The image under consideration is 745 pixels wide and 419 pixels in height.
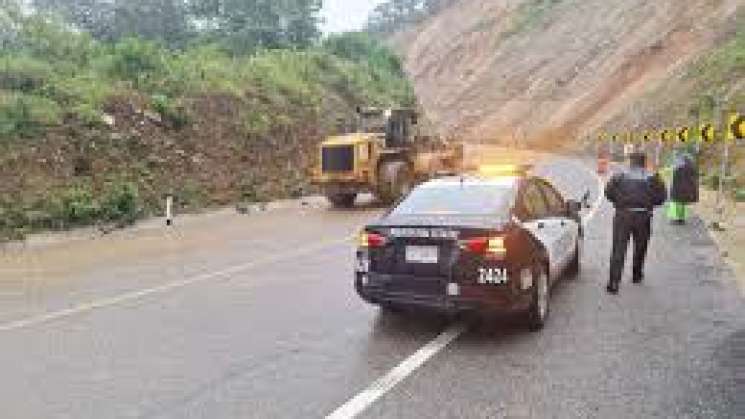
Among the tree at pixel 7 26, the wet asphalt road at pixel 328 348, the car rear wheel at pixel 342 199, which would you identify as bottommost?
the car rear wheel at pixel 342 199

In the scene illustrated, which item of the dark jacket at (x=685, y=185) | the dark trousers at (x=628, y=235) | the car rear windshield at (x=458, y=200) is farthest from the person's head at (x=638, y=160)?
the dark jacket at (x=685, y=185)

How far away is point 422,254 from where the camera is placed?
8977 mm

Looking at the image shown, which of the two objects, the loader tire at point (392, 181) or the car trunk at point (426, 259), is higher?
the car trunk at point (426, 259)

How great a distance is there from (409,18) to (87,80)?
100 metres

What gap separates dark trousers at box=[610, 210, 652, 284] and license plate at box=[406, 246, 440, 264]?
333cm

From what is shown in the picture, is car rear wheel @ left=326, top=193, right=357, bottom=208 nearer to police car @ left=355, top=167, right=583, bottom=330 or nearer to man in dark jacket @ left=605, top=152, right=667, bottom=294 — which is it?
man in dark jacket @ left=605, top=152, right=667, bottom=294

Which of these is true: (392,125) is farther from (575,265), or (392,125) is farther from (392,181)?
(575,265)

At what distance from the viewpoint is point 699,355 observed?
8266 millimetres

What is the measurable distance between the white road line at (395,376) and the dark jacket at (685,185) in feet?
33.8

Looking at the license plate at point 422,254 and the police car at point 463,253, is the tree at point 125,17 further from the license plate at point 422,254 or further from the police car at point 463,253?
the license plate at point 422,254

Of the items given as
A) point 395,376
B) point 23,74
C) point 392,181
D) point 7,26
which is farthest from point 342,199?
point 395,376

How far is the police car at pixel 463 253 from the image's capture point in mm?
8734

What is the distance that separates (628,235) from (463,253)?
12.0 ft

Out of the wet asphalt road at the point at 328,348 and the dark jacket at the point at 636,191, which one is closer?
the wet asphalt road at the point at 328,348
